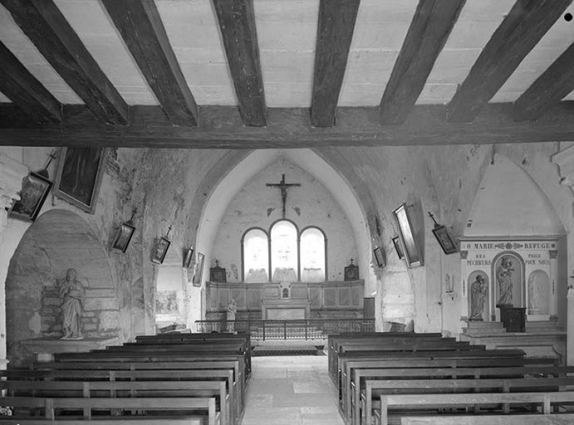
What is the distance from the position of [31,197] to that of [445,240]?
7.38 meters

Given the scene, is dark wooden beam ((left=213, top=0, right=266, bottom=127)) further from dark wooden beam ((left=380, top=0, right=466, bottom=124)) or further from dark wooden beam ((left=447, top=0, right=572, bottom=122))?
dark wooden beam ((left=447, top=0, right=572, bottom=122))

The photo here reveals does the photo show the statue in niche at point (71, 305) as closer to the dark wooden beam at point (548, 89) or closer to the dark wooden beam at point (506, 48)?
the dark wooden beam at point (506, 48)

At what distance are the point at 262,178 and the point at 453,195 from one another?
12.6 metres

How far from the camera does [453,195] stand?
1081cm

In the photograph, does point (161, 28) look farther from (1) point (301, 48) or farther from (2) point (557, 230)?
(2) point (557, 230)

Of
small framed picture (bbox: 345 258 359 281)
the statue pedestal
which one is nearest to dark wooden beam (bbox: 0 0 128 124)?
the statue pedestal

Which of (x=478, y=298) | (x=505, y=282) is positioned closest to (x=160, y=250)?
(x=478, y=298)

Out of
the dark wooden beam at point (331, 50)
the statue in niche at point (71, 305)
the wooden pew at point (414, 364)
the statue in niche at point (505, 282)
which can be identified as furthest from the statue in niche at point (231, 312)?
the dark wooden beam at point (331, 50)

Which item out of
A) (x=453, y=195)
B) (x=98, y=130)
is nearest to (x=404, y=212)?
(x=453, y=195)

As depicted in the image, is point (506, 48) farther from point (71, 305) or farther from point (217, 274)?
point (217, 274)

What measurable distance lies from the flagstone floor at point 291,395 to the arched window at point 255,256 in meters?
10.3

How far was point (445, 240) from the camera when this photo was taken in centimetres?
1065

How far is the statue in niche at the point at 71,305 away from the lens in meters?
9.47

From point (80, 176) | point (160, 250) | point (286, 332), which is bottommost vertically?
point (286, 332)
